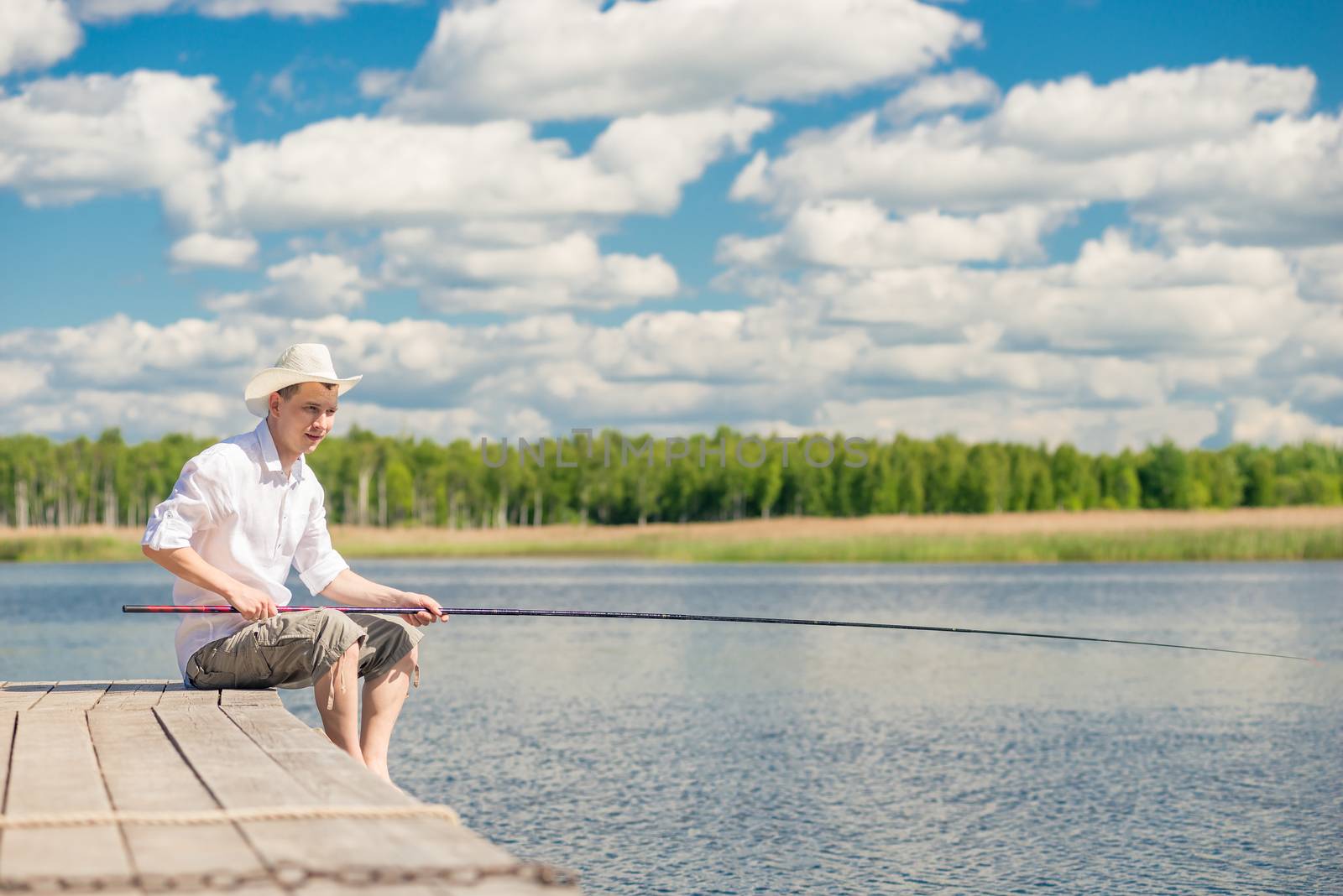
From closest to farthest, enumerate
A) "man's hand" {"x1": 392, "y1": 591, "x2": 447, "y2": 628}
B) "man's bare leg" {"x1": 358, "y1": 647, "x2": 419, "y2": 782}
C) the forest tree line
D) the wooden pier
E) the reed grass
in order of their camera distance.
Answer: the wooden pier → "man's bare leg" {"x1": 358, "y1": 647, "x2": 419, "y2": 782} → "man's hand" {"x1": 392, "y1": 591, "x2": 447, "y2": 628} → the reed grass → the forest tree line

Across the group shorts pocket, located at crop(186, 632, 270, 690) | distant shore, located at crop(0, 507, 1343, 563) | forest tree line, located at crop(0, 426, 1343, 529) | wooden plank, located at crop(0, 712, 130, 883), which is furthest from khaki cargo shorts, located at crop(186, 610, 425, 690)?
forest tree line, located at crop(0, 426, 1343, 529)

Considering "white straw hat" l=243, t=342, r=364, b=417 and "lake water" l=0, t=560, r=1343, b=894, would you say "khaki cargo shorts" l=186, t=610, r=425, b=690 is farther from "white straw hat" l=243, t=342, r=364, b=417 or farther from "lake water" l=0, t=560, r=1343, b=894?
"lake water" l=0, t=560, r=1343, b=894

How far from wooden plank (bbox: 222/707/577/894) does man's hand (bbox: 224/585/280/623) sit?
278mm

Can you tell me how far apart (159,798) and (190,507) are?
1558mm

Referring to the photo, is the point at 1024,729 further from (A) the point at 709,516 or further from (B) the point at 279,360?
(A) the point at 709,516

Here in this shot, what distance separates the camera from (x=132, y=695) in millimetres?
4789

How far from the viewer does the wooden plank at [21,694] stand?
4.60 meters

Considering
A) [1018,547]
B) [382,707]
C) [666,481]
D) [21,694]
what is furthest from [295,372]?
[666,481]

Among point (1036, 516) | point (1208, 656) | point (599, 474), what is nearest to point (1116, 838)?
point (1208, 656)

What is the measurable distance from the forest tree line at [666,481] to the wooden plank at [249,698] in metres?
71.9

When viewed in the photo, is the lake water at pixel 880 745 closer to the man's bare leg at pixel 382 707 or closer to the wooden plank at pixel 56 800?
the man's bare leg at pixel 382 707

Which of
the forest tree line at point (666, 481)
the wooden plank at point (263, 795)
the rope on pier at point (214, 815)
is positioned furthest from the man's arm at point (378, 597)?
the forest tree line at point (666, 481)

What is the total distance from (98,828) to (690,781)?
6.90m

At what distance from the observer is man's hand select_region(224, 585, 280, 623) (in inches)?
173
